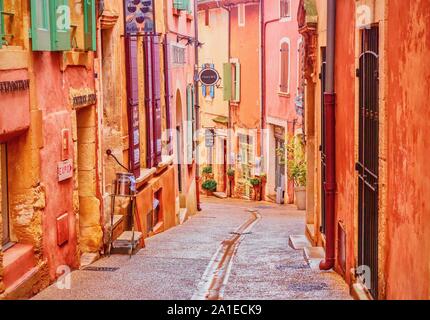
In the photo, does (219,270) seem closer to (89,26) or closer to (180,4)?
(89,26)

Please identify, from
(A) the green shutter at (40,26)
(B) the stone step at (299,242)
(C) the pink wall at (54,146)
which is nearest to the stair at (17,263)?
(C) the pink wall at (54,146)

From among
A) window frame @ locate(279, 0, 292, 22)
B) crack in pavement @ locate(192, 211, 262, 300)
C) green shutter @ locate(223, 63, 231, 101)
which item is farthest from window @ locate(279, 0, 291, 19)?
crack in pavement @ locate(192, 211, 262, 300)

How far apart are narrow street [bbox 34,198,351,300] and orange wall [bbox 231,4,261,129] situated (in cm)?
1291

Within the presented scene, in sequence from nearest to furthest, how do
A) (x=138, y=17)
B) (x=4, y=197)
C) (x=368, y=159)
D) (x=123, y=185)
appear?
(x=368, y=159)
(x=4, y=197)
(x=123, y=185)
(x=138, y=17)

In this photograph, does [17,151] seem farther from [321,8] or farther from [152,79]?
[152,79]

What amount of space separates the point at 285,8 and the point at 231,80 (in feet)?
19.5

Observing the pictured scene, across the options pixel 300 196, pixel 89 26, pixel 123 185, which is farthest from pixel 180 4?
pixel 89 26

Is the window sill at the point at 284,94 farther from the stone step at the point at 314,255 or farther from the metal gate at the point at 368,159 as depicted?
the metal gate at the point at 368,159

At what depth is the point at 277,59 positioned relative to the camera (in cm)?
2700

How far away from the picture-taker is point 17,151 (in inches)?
352

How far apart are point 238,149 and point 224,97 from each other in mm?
2079

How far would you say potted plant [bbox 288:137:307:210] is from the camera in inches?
849

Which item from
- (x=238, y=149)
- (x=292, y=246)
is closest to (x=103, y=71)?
(x=292, y=246)

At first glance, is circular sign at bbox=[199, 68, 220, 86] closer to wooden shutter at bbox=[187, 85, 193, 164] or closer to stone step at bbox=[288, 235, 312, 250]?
wooden shutter at bbox=[187, 85, 193, 164]
